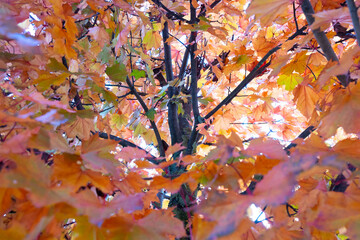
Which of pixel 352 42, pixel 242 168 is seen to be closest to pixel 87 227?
pixel 242 168

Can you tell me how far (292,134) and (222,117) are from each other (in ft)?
2.79

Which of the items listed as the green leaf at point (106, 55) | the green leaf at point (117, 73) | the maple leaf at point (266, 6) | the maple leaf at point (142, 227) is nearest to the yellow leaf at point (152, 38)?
the green leaf at point (106, 55)

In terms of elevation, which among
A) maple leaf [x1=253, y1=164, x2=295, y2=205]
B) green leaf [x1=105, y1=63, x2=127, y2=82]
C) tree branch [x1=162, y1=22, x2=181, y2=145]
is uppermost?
green leaf [x1=105, y1=63, x2=127, y2=82]

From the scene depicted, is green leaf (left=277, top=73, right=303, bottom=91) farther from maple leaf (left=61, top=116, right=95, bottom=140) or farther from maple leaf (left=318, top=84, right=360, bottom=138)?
maple leaf (left=61, top=116, right=95, bottom=140)

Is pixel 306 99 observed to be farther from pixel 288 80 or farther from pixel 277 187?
pixel 277 187

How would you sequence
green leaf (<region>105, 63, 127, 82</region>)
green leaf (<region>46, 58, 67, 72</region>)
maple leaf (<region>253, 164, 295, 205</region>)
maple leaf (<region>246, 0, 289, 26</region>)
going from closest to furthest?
1. maple leaf (<region>253, 164, 295, 205</region>)
2. maple leaf (<region>246, 0, 289, 26</region>)
3. green leaf (<region>46, 58, 67, 72</region>)
4. green leaf (<region>105, 63, 127, 82</region>)

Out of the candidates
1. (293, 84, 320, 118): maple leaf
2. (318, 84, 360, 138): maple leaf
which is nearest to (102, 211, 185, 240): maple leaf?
(318, 84, 360, 138): maple leaf

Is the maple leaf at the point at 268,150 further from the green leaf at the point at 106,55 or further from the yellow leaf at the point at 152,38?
the yellow leaf at the point at 152,38

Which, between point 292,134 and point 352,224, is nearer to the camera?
point 352,224

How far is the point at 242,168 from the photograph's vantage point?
2.03ft

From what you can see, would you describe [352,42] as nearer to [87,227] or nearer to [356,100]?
[356,100]

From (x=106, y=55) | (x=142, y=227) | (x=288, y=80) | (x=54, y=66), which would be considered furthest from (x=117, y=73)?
(x=288, y=80)

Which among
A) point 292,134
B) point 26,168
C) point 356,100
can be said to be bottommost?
point 292,134

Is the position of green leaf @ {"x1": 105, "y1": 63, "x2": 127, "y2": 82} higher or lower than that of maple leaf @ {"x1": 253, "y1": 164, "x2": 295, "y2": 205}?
higher
